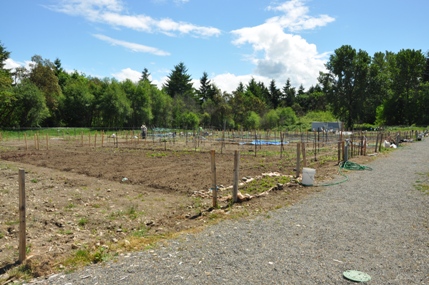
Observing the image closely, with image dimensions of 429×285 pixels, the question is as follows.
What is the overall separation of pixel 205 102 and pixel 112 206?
5668cm

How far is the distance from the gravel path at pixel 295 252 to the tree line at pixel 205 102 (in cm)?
4376

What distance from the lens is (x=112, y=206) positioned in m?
8.23

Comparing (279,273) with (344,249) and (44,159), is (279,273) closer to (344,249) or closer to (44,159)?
(344,249)

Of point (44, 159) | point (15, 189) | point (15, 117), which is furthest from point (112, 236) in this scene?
point (15, 117)

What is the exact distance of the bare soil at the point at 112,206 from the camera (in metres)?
5.55

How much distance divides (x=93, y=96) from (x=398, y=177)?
165 feet

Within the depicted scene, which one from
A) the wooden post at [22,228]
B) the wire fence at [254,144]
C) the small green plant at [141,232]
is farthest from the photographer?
Answer: the wire fence at [254,144]

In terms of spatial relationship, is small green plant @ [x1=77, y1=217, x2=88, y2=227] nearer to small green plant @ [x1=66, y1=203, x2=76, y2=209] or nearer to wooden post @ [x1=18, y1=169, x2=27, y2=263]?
small green plant @ [x1=66, y1=203, x2=76, y2=209]

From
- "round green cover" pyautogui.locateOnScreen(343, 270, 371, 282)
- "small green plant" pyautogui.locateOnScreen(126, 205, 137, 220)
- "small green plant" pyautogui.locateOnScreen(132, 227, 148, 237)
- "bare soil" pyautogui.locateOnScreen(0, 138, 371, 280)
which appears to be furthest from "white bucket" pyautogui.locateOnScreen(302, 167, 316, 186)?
"round green cover" pyautogui.locateOnScreen(343, 270, 371, 282)

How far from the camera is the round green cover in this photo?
13.7 feet

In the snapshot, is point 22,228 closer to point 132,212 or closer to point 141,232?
point 141,232

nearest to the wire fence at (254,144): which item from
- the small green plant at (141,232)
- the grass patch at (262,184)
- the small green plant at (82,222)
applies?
the grass patch at (262,184)

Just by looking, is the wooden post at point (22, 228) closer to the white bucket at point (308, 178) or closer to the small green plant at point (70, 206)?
the small green plant at point (70, 206)

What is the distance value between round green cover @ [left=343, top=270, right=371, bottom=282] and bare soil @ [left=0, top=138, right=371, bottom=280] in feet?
9.67
